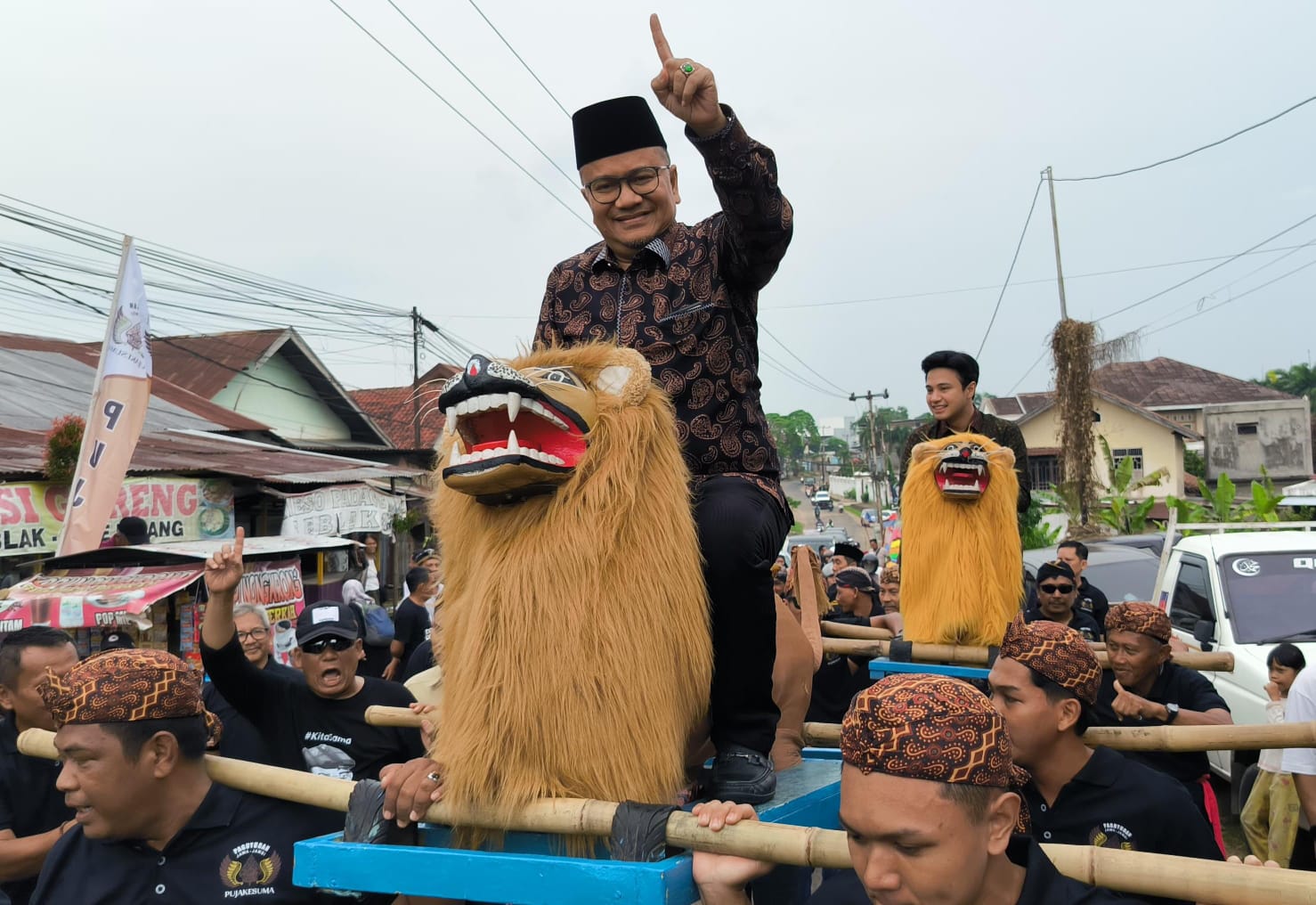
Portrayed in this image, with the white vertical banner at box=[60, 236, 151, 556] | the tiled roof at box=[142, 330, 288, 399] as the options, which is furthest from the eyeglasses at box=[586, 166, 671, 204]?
the tiled roof at box=[142, 330, 288, 399]

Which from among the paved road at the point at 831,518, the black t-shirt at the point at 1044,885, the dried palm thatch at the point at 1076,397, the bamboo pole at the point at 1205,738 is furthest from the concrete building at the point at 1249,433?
the black t-shirt at the point at 1044,885

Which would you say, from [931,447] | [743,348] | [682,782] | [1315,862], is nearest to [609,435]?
[743,348]

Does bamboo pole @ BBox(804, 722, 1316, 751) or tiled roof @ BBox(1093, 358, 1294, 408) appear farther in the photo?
tiled roof @ BBox(1093, 358, 1294, 408)

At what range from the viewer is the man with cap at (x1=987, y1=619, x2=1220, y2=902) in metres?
2.84

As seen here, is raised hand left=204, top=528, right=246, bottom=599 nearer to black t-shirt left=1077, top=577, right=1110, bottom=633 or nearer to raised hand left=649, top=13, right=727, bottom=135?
raised hand left=649, top=13, right=727, bottom=135

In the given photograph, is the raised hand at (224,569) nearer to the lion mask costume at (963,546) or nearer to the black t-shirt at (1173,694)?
the lion mask costume at (963,546)

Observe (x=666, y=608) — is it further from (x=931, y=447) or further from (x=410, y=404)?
(x=410, y=404)

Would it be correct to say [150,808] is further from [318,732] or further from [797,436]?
[797,436]

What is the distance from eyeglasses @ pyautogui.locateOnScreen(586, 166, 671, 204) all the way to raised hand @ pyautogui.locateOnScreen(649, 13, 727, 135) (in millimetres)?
349

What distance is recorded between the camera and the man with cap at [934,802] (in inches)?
70.0

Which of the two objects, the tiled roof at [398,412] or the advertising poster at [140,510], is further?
the tiled roof at [398,412]

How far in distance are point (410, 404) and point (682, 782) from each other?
27689mm

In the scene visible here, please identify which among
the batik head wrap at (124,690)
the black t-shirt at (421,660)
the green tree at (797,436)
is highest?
the green tree at (797,436)

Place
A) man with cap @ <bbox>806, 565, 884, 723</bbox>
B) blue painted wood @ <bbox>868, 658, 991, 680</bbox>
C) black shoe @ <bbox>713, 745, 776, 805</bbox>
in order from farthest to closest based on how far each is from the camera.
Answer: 1. man with cap @ <bbox>806, 565, 884, 723</bbox>
2. blue painted wood @ <bbox>868, 658, 991, 680</bbox>
3. black shoe @ <bbox>713, 745, 776, 805</bbox>
